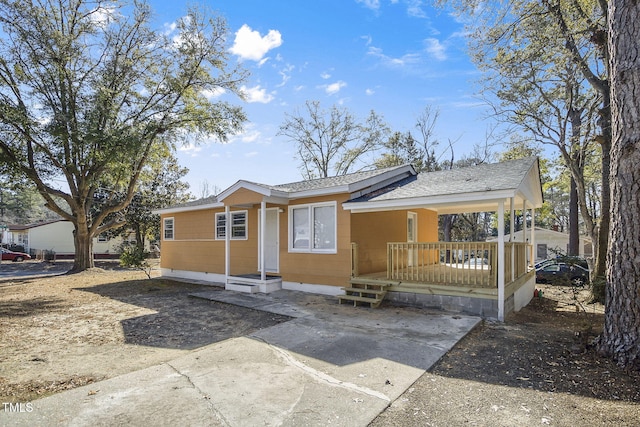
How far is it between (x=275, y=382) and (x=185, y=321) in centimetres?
379

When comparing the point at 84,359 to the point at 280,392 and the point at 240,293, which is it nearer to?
the point at 280,392

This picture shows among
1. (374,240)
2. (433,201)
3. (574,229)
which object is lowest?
(374,240)

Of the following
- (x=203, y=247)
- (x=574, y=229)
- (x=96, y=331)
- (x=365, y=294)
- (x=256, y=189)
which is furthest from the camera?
(x=574, y=229)

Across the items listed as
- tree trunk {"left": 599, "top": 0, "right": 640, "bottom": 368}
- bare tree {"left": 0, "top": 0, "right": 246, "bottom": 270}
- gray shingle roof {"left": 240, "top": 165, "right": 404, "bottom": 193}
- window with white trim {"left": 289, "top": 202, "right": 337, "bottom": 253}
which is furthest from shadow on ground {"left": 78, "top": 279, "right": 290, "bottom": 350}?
bare tree {"left": 0, "top": 0, "right": 246, "bottom": 270}

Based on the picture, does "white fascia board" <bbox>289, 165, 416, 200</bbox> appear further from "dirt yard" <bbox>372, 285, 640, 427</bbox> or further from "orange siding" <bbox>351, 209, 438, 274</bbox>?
"dirt yard" <bbox>372, 285, 640, 427</bbox>

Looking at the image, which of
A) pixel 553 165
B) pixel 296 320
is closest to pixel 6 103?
pixel 296 320

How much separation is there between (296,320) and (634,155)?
580 cm

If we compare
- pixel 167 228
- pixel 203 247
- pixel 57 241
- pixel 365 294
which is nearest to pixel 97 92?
pixel 167 228

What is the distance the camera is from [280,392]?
144 inches

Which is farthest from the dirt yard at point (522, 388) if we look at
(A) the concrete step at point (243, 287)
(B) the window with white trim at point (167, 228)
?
(B) the window with white trim at point (167, 228)

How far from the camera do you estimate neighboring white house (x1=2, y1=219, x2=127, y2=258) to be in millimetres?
31391

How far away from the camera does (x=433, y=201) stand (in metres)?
7.45

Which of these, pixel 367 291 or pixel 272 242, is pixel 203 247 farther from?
pixel 367 291

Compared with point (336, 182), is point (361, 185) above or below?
below
